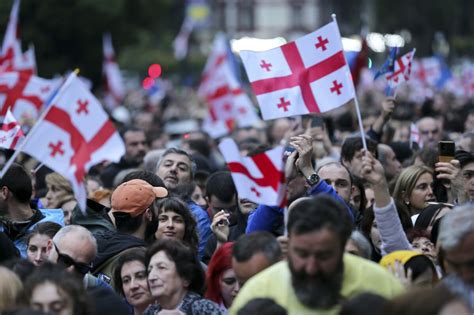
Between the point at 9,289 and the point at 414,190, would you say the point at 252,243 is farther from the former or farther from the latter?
the point at 414,190

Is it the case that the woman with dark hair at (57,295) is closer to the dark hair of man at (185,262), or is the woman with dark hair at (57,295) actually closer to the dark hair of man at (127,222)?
the dark hair of man at (185,262)

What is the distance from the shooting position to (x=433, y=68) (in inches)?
1142

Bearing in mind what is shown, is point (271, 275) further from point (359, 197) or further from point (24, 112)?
point (24, 112)

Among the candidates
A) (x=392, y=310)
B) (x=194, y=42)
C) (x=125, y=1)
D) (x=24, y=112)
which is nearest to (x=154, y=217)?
(x=392, y=310)

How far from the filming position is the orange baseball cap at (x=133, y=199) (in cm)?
891

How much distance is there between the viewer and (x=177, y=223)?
901cm

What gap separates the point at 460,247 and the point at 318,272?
0.73 m

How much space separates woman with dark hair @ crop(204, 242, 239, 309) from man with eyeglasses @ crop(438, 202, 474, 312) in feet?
4.91

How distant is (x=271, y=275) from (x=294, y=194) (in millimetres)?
2720

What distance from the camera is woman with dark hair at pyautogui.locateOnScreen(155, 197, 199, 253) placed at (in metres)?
8.98

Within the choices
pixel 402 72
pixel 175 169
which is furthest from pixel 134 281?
pixel 402 72

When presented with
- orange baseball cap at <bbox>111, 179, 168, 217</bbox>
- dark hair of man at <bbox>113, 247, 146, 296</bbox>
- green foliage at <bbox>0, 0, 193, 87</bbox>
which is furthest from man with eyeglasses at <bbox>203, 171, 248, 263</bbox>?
green foliage at <bbox>0, 0, 193, 87</bbox>

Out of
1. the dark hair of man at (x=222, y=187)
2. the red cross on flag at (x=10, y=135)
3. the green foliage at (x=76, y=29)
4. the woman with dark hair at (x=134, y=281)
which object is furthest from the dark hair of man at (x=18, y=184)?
the green foliage at (x=76, y=29)

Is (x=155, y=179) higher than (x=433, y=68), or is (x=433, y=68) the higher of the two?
(x=155, y=179)
